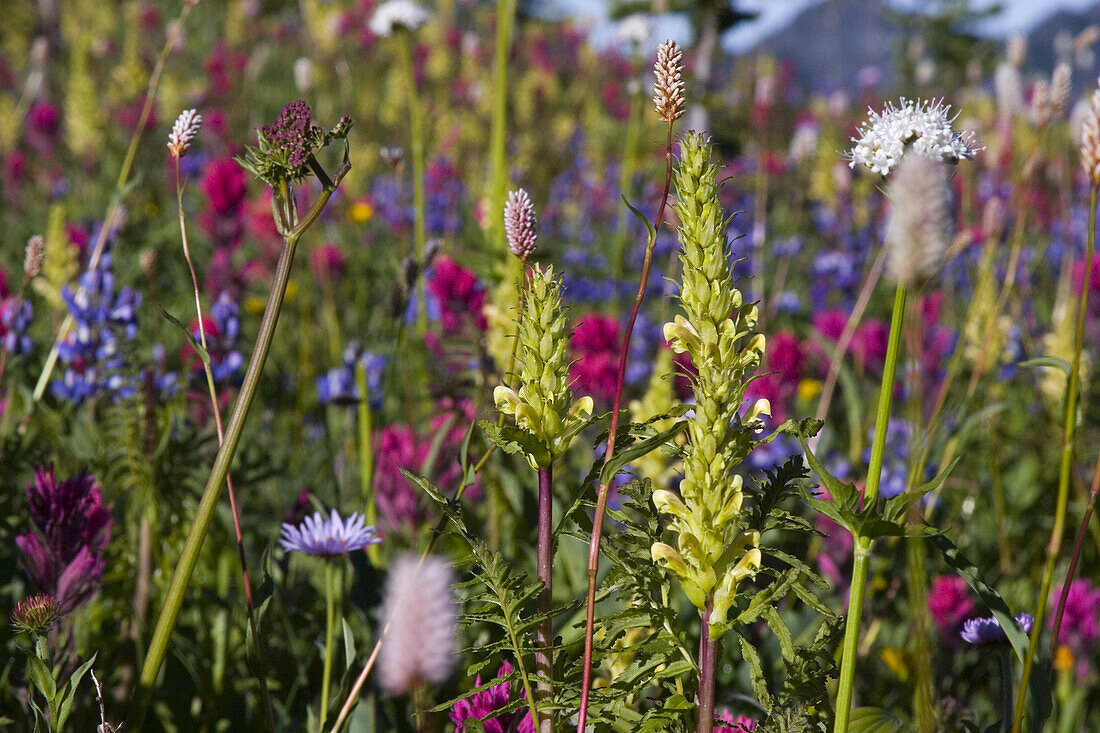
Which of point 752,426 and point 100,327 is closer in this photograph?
point 752,426

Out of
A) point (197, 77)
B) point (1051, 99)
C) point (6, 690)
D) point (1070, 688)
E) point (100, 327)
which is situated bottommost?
point (1070, 688)

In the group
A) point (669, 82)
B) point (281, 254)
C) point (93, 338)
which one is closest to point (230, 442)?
point (281, 254)

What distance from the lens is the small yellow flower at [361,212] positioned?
461cm

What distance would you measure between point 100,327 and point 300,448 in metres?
0.61

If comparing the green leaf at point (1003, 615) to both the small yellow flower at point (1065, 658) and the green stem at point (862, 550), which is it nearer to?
the green stem at point (862, 550)

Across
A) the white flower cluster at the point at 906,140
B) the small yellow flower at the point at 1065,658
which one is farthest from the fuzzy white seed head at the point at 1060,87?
the small yellow flower at the point at 1065,658

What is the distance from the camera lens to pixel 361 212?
4.61 metres

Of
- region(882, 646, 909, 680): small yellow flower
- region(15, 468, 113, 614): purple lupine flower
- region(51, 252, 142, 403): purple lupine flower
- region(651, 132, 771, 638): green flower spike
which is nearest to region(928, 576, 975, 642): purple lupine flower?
region(882, 646, 909, 680): small yellow flower

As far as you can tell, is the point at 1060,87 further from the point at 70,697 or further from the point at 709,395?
the point at 70,697

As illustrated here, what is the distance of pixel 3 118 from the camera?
189 inches

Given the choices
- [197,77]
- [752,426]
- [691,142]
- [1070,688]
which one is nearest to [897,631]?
[1070,688]

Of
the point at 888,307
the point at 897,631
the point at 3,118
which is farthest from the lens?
the point at 3,118

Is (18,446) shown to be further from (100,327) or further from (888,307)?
(888,307)

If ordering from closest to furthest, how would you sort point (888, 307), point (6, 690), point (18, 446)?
1. point (6, 690)
2. point (18, 446)
3. point (888, 307)
